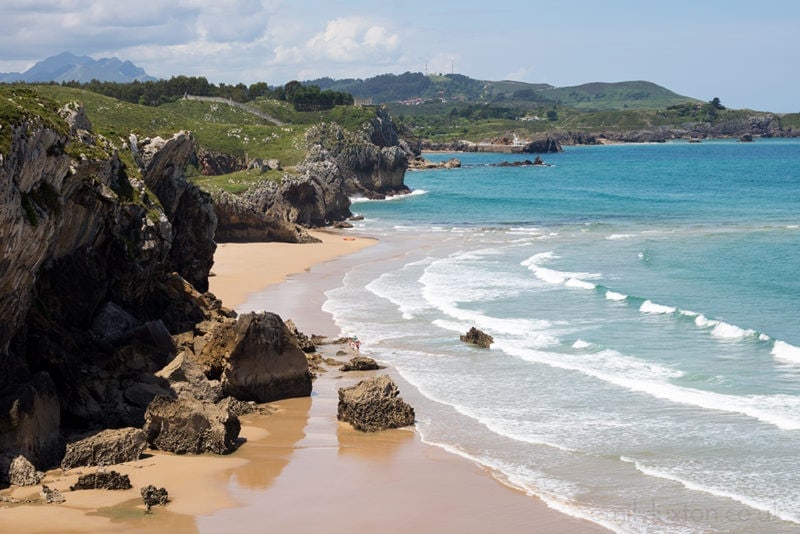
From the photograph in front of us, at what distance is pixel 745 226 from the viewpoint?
66.9m

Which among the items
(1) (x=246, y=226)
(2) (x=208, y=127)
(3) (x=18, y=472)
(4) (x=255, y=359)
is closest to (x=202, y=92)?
(2) (x=208, y=127)

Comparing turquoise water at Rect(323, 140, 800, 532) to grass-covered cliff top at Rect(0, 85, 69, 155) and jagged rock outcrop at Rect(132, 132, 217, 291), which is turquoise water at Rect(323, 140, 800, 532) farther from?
grass-covered cliff top at Rect(0, 85, 69, 155)

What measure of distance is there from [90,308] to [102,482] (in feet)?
23.8

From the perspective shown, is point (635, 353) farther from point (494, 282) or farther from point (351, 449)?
point (494, 282)

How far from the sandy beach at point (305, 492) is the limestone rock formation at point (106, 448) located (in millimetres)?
261

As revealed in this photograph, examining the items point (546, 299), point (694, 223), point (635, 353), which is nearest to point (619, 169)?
point (694, 223)

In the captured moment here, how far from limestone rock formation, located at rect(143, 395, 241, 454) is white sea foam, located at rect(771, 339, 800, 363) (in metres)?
16.8

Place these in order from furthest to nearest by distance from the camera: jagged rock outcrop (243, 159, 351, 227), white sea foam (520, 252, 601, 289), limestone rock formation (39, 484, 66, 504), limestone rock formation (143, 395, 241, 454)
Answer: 1. jagged rock outcrop (243, 159, 351, 227)
2. white sea foam (520, 252, 601, 289)
3. limestone rock formation (143, 395, 241, 454)
4. limestone rock formation (39, 484, 66, 504)

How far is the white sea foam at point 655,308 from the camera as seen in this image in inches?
1449

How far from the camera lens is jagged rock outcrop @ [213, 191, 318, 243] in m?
58.6

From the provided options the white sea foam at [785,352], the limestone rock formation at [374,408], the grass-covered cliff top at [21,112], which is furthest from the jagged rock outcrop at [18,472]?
the white sea foam at [785,352]

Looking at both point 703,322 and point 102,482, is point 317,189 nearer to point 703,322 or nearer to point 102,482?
point 703,322

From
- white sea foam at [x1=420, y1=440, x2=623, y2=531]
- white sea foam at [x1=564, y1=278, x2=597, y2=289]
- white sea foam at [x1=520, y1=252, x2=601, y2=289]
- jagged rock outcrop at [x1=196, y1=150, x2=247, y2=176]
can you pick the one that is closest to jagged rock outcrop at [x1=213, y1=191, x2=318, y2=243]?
white sea foam at [x1=520, y1=252, x2=601, y2=289]

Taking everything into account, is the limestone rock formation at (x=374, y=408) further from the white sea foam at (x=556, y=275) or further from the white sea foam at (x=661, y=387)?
the white sea foam at (x=556, y=275)
